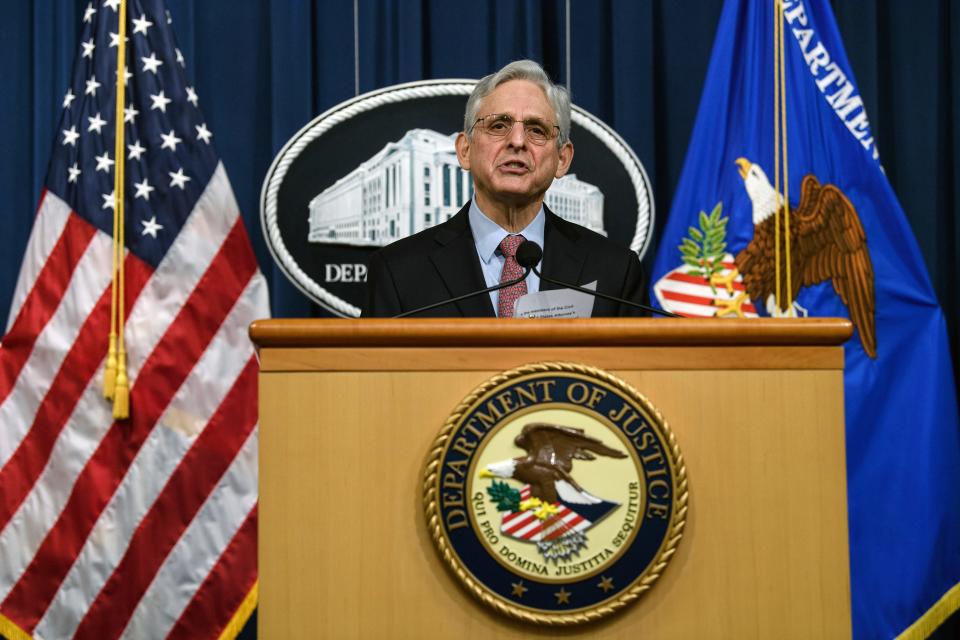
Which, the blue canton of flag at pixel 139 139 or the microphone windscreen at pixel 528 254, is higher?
the blue canton of flag at pixel 139 139

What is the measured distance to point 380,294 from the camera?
1801mm

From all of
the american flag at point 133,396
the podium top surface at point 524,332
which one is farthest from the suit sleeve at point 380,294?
the american flag at point 133,396

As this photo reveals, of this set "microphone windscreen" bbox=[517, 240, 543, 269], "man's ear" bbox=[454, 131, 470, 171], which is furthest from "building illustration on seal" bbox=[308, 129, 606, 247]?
"microphone windscreen" bbox=[517, 240, 543, 269]

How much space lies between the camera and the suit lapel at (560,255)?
5.96 feet

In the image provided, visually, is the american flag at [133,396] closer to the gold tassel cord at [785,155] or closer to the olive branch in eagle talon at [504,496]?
the gold tassel cord at [785,155]

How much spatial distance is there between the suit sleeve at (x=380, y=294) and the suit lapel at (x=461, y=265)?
0.09 meters

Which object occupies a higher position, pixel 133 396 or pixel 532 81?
pixel 532 81

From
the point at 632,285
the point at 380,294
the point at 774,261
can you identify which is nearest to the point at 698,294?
the point at 774,261

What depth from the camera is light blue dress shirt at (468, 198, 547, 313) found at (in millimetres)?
1831

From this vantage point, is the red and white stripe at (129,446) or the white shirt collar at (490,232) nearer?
the white shirt collar at (490,232)

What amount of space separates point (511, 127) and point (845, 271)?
136cm

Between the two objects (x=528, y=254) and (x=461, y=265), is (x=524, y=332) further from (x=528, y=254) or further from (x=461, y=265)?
(x=461, y=265)

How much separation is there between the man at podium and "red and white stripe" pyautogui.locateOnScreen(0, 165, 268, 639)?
0.98 metres

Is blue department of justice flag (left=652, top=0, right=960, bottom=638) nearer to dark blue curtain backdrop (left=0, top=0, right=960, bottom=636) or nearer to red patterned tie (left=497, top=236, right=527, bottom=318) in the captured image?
dark blue curtain backdrop (left=0, top=0, right=960, bottom=636)
